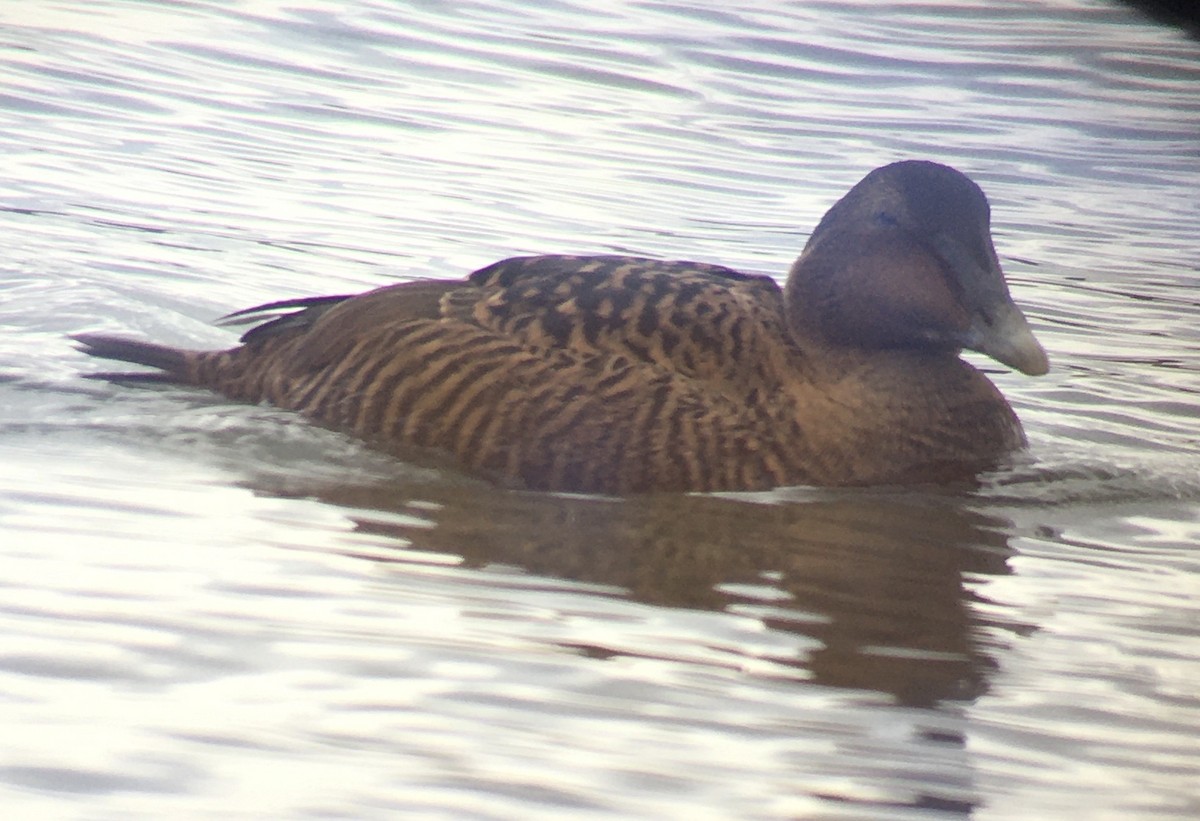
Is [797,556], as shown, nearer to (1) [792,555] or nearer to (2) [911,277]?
(1) [792,555]

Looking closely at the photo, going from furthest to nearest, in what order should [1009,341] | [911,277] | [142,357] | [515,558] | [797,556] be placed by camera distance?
1. [142,357]
2. [911,277]
3. [1009,341]
4. [797,556]
5. [515,558]

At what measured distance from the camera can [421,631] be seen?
3660mm

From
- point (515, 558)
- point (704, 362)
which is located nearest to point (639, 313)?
point (704, 362)

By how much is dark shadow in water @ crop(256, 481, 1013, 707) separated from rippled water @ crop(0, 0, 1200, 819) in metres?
0.02

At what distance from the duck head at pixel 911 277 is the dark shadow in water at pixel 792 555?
1.58 feet

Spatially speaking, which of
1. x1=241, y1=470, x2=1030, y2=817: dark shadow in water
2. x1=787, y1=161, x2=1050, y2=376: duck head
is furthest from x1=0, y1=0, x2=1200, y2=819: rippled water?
x1=787, y1=161, x2=1050, y2=376: duck head

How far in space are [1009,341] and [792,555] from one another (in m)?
1.12

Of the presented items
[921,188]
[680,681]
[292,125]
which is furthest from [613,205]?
[680,681]

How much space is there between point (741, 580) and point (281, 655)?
125 centimetres

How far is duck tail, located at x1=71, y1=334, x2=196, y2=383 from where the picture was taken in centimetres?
612

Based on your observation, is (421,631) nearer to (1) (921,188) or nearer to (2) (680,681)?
(2) (680,681)

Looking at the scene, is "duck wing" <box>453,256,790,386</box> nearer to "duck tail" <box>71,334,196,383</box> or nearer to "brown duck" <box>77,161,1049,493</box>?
"brown duck" <box>77,161,1049,493</box>

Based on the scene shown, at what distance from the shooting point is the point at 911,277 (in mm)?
5539

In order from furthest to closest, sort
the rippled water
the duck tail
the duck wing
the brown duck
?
the duck tail < the duck wing < the brown duck < the rippled water
